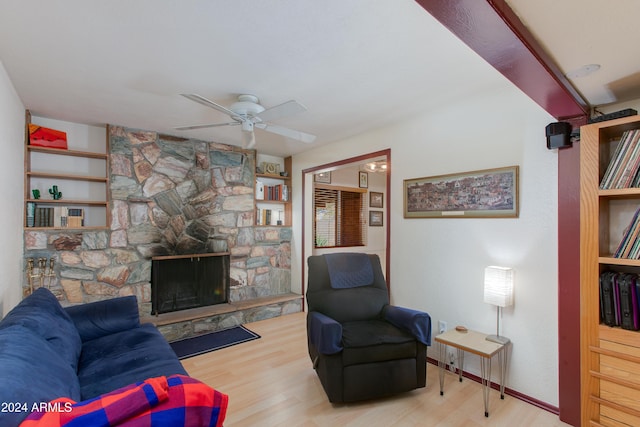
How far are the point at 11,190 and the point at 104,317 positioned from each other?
4.48 ft

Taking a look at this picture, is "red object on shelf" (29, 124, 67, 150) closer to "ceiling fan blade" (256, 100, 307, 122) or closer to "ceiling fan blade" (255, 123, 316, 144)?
"ceiling fan blade" (255, 123, 316, 144)

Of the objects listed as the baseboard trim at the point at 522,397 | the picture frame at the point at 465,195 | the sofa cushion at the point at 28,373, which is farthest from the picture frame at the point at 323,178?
the sofa cushion at the point at 28,373

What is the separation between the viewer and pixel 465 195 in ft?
8.92

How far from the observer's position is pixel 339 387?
2.24 m

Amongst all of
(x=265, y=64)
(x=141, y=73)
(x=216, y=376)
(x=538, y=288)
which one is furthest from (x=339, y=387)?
(x=141, y=73)

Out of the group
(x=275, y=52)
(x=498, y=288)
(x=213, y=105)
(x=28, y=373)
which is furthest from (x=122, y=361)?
(x=498, y=288)

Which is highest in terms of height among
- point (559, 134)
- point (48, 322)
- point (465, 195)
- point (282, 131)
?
point (282, 131)

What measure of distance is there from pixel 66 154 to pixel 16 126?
70cm

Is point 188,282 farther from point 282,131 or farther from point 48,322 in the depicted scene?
point 282,131

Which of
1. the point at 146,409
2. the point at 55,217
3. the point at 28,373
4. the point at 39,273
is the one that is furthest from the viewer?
the point at 55,217

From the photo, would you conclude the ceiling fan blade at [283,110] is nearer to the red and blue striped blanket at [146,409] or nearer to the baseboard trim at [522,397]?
the red and blue striped blanket at [146,409]

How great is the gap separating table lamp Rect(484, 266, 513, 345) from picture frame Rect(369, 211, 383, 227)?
3.58 metres

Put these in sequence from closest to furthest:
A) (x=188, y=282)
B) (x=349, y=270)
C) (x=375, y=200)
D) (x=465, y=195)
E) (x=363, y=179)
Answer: (x=465, y=195) → (x=349, y=270) → (x=188, y=282) → (x=363, y=179) → (x=375, y=200)

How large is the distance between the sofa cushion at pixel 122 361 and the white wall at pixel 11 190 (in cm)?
86
